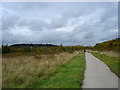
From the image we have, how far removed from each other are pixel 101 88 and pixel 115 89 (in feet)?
2.08

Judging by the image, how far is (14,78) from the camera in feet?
26.6

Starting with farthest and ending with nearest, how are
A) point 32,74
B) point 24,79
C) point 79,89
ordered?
point 32,74
point 24,79
point 79,89

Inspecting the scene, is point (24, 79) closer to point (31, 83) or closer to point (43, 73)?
point (31, 83)

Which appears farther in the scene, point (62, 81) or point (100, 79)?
point (100, 79)

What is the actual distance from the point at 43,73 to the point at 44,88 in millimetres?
3262

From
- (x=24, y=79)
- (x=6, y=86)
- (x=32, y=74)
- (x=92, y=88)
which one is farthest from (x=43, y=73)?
(x=92, y=88)

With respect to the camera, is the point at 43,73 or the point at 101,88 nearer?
the point at 101,88

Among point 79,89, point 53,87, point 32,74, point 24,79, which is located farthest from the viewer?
point 32,74

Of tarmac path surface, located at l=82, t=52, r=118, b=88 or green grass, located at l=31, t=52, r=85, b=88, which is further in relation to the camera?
green grass, located at l=31, t=52, r=85, b=88

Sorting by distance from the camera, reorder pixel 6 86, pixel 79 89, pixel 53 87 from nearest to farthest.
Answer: pixel 79 89 → pixel 53 87 → pixel 6 86

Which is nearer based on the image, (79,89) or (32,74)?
(79,89)

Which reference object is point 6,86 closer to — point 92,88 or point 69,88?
point 69,88

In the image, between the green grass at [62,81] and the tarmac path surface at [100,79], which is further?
the green grass at [62,81]

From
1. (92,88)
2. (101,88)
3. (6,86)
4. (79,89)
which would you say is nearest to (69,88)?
(79,89)
